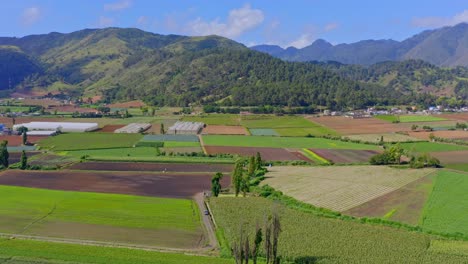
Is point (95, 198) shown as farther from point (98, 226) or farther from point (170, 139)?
point (170, 139)

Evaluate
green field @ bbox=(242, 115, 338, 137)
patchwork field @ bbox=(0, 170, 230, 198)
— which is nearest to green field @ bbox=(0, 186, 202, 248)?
patchwork field @ bbox=(0, 170, 230, 198)

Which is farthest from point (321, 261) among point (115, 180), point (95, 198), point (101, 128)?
point (101, 128)

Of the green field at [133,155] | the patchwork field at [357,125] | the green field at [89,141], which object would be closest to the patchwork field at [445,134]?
the patchwork field at [357,125]

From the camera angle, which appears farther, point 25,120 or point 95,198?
point 25,120

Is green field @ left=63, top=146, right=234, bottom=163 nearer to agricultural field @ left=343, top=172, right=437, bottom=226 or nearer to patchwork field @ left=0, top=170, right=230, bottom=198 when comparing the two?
patchwork field @ left=0, top=170, right=230, bottom=198

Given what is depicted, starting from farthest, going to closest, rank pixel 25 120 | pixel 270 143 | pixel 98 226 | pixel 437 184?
pixel 25 120 < pixel 270 143 < pixel 437 184 < pixel 98 226

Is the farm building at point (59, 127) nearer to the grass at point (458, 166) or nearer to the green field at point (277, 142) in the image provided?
the green field at point (277, 142)

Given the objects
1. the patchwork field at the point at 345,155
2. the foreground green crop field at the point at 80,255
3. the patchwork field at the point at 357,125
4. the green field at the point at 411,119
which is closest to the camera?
the foreground green crop field at the point at 80,255
